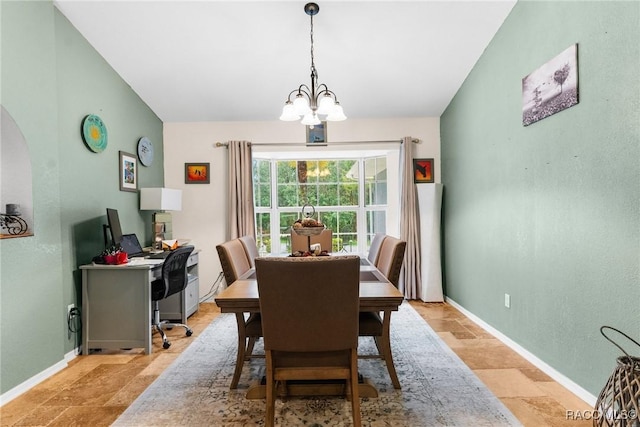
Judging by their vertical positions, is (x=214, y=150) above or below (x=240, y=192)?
above

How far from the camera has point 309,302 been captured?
1.55 meters

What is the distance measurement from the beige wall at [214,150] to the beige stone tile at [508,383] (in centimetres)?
253

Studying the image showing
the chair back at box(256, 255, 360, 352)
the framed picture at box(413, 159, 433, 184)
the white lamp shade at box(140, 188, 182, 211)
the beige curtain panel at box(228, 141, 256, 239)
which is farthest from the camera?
the framed picture at box(413, 159, 433, 184)

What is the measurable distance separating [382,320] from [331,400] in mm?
587

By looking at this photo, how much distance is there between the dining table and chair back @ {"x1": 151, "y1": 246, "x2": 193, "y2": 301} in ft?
2.80

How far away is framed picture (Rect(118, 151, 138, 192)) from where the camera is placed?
134 inches

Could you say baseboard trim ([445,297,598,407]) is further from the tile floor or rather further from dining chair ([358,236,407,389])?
dining chair ([358,236,407,389])

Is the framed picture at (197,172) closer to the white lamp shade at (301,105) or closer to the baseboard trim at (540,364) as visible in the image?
the white lamp shade at (301,105)

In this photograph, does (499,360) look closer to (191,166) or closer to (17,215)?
(17,215)

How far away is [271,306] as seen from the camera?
157cm

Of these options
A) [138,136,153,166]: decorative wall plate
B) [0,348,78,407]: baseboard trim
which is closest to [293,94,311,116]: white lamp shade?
[138,136,153,166]: decorative wall plate

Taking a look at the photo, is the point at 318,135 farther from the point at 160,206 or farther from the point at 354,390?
the point at 354,390

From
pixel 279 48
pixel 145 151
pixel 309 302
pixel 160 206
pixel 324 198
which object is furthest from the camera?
pixel 324 198

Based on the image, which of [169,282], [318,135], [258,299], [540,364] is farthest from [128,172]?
[540,364]
